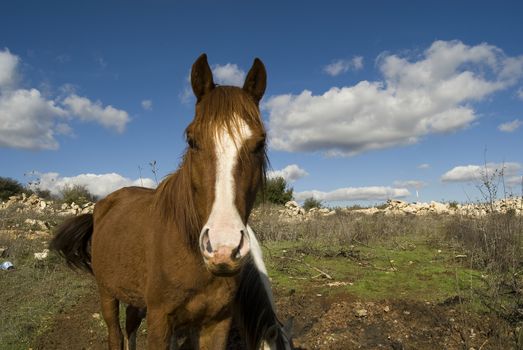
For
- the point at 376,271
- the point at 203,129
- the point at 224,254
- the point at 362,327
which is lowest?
the point at 362,327

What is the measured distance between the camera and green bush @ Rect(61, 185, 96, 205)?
2142 cm

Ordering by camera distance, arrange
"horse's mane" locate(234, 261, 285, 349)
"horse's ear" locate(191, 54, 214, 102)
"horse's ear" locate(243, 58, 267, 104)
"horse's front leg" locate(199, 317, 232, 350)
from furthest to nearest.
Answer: "horse's mane" locate(234, 261, 285, 349) < "horse's front leg" locate(199, 317, 232, 350) < "horse's ear" locate(243, 58, 267, 104) < "horse's ear" locate(191, 54, 214, 102)

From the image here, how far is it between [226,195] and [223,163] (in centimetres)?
18

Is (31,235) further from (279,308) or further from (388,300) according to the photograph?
(388,300)

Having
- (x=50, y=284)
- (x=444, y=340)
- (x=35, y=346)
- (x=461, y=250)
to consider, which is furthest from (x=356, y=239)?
(x=35, y=346)

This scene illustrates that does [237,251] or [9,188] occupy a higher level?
[9,188]

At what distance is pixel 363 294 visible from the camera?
625 cm

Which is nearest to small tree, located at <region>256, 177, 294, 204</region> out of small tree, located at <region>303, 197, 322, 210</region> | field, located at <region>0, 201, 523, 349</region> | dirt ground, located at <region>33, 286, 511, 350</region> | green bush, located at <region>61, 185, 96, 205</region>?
small tree, located at <region>303, 197, 322, 210</region>

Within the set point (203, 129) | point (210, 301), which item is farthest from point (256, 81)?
point (210, 301)

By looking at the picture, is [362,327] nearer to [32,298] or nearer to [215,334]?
[215,334]

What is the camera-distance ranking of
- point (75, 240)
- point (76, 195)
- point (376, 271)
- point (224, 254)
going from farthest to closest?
1. point (76, 195)
2. point (376, 271)
3. point (75, 240)
4. point (224, 254)

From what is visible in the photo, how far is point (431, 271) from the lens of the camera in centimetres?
769

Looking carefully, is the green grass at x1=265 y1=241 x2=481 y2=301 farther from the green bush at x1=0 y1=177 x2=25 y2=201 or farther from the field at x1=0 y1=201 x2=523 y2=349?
the green bush at x1=0 y1=177 x2=25 y2=201

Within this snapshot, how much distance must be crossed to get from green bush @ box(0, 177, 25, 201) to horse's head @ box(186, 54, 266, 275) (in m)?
27.2
